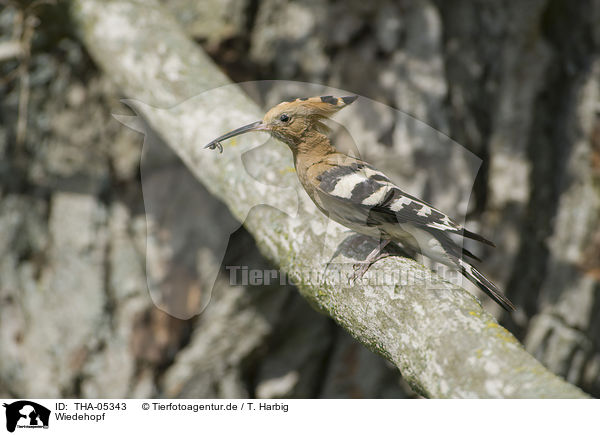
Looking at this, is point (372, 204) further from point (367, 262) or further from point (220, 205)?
point (220, 205)

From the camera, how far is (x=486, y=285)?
1.95 metres

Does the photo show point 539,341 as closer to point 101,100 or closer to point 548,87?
point 548,87

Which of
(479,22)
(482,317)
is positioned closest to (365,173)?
(482,317)

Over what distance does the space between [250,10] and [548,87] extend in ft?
7.20

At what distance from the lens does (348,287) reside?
1.78 m

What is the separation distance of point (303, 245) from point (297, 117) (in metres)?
0.55

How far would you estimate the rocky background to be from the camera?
3.21m

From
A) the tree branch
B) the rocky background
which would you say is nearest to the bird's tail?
the tree branch

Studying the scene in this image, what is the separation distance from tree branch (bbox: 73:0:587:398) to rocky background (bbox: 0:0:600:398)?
1.84ft

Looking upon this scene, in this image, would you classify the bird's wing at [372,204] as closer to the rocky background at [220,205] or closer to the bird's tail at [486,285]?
the bird's tail at [486,285]

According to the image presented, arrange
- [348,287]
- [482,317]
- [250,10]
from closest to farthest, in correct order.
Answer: [482,317] < [348,287] < [250,10]
